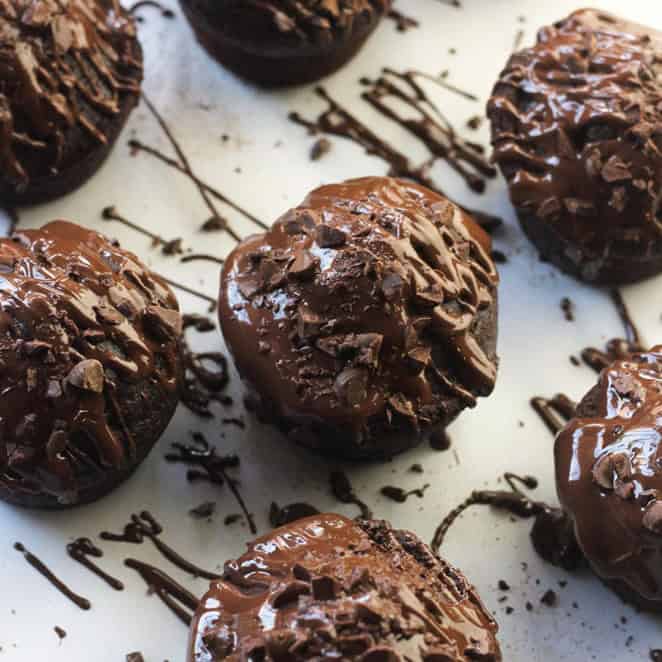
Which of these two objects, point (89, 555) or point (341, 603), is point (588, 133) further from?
point (89, 555)

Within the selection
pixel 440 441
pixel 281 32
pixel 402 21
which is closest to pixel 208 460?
pixel 440 441

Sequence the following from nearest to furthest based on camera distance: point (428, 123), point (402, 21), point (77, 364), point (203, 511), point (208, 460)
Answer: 1. point (77, 364)
2. point (203, 511)
3. point (208, 460)
4. point (428, 123)
5. point (402, 21)

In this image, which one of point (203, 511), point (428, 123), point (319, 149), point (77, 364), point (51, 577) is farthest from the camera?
point (428, 123)

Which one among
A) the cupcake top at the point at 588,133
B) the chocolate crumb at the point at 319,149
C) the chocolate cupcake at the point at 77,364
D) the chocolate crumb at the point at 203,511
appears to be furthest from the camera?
the chocolate crumb at the point at 319,149

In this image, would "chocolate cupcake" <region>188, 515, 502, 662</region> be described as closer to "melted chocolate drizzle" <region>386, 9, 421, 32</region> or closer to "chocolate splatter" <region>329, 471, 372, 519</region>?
"chocolate splatter" <region>329, 471, 372, 519</region>

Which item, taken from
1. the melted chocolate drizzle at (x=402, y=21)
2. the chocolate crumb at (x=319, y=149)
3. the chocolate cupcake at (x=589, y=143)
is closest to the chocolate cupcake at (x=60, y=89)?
the chocolate crumb at (x=319, y=149)

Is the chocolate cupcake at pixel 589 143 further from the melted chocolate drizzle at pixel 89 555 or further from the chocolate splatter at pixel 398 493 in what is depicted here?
the melted chocolate drizzle at pixel 89 555
